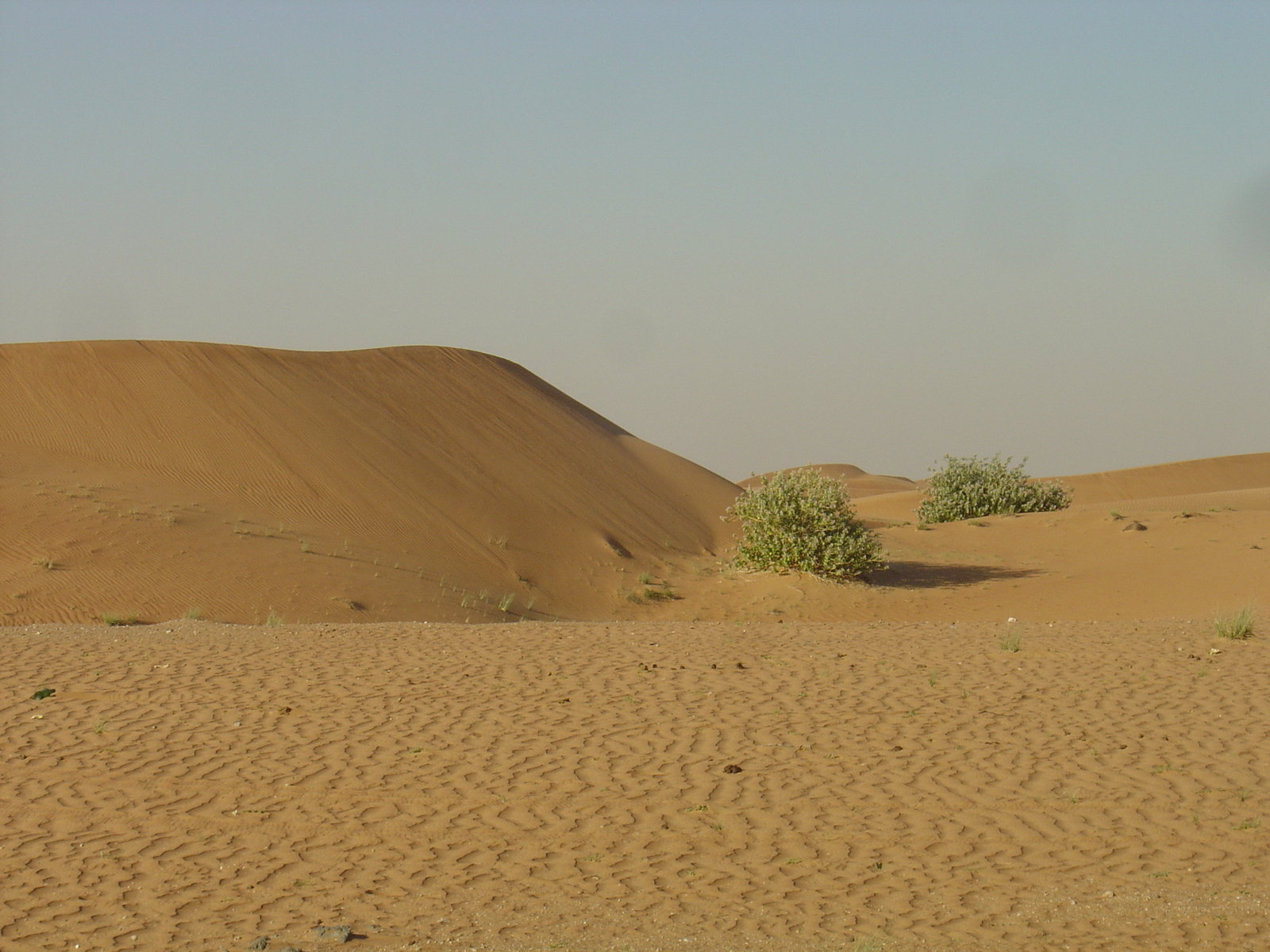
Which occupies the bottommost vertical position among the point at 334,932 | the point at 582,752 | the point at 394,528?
the point at 334,932

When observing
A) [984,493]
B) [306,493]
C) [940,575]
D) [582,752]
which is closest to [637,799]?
[582,752]

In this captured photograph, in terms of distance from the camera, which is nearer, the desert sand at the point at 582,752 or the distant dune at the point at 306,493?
the desert sand at the point at 582,752

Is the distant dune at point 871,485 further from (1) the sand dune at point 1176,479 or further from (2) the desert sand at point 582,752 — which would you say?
(2) the desert sand at point 582,752

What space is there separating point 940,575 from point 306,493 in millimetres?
12450

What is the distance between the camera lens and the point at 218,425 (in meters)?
23.2

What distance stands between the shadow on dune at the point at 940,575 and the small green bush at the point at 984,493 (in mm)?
6104

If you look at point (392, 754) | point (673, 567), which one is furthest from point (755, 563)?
point (392, 754)

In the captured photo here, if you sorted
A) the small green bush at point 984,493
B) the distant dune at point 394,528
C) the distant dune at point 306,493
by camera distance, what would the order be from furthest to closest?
1. the small green bush at point 984,493
2. the distant dune at point 394,528
3. the distant dune at point 306,493

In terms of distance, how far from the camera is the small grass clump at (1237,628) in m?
12.1

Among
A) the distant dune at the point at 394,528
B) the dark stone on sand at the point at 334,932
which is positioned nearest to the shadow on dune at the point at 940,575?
the distant dune at the point at 394,528

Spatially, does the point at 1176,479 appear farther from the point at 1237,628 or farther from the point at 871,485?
the point at 1237,628

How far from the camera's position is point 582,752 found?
8.09 metres

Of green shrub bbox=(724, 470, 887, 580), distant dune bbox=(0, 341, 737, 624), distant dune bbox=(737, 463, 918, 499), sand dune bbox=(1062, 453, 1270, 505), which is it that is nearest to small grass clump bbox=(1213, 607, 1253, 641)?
green shrub bbox=(724, 470, 887, 580)

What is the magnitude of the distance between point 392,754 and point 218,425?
17.0m
